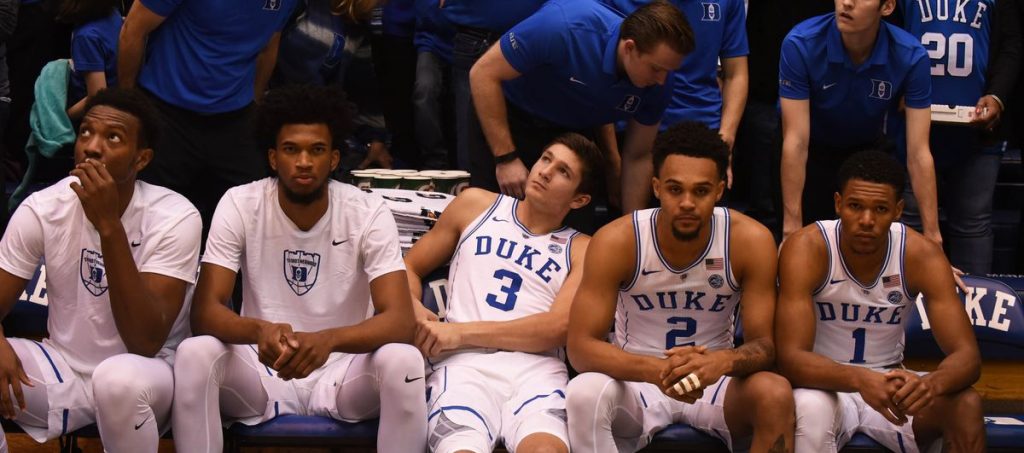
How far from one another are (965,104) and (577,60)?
1.74m

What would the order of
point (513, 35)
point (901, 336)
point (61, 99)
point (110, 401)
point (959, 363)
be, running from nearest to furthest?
point (110, 401) < point (959, 363) < point (901, 336) < point (513, 35) < point (61, 99)

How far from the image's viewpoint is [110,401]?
3.66 meters

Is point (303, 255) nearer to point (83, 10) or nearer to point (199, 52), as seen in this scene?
point (199, 52)

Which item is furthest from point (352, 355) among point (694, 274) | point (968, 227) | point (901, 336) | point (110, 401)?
point (968, 227)

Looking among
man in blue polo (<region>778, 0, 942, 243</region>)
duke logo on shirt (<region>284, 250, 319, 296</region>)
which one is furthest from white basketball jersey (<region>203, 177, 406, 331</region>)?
man in blue polo (<region>778, 0, 942, 243</region>)

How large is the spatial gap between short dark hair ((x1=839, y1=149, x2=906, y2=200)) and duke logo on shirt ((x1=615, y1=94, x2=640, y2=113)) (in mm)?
850

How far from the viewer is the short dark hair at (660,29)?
14.2ft

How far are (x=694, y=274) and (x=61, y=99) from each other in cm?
266

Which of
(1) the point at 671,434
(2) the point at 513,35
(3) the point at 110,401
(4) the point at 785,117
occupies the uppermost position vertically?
(2) the point at 513,35

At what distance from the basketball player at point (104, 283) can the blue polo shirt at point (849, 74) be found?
228cm

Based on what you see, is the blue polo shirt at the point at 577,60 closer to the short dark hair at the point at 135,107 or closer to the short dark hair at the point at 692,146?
the short dark hair at the point at 692,146

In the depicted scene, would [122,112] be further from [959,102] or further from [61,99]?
[959,102]

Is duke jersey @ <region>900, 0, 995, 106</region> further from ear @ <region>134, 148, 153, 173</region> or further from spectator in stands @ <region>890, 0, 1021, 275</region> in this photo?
ear @ <region>134, 148, 153, 173</region>

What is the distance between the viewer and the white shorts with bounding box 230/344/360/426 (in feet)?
13.1
